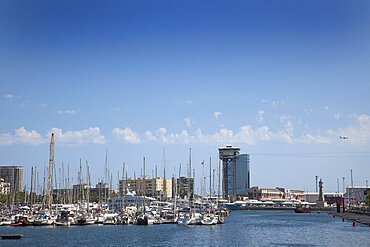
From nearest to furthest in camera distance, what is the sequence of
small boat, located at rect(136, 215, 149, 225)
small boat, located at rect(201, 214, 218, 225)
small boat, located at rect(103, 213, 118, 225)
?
small boat, located at rect(201, 214, 218, 225) → small boat, located at rect(136, 215, 149, 225) → small boat, located at rect(103, 213, 118, 225)

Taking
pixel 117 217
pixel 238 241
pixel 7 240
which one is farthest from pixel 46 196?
pixel 238 241

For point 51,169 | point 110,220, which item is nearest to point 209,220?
point 110,220

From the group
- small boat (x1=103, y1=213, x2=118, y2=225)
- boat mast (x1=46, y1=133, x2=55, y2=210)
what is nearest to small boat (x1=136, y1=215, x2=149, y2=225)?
small boat (x1=103, y1=213, x2=118, y2=225)

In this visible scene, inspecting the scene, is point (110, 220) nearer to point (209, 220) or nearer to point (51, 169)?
point (51, 169)

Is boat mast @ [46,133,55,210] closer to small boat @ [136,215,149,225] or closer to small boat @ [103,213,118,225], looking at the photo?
small boat @ [103,213,118,225]

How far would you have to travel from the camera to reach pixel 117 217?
10794 cm

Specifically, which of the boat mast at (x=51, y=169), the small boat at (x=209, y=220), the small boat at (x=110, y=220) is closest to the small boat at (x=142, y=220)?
the small boat at (x=110, y=220)

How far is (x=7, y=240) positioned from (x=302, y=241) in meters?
38.6

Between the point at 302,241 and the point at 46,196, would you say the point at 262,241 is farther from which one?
the point at 46,196

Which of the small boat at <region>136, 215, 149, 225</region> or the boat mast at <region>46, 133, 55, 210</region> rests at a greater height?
the boat mast at <region>46, 133, 55, 210</region>

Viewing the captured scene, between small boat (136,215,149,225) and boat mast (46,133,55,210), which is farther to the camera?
boat mast (46,133,55,210)

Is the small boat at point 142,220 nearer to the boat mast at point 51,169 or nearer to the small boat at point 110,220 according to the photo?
the small boat at point 110,220

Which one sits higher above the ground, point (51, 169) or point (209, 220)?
point (51, 169)

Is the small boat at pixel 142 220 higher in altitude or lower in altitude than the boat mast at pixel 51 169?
lower
